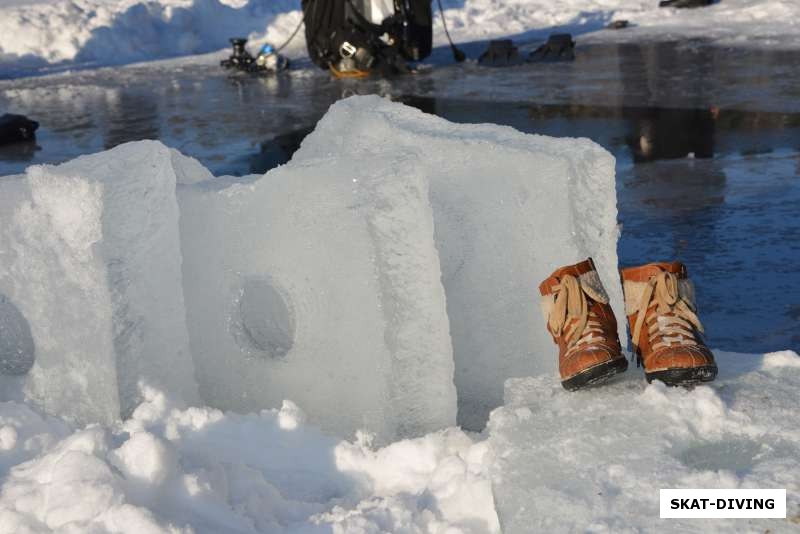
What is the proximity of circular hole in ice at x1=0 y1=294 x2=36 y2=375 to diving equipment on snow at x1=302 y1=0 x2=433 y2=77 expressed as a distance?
9162 millimetres

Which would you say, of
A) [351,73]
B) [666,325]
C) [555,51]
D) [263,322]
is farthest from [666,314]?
[555,51]

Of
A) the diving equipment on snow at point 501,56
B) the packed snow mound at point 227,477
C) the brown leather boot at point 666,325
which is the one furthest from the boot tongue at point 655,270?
the diving equipment on snow at point 501,56

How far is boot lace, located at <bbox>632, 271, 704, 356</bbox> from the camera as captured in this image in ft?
9.65

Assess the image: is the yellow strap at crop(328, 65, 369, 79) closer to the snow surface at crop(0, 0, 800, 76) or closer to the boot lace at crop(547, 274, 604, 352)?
the snow surface at crop(0, 0, 800, 76)

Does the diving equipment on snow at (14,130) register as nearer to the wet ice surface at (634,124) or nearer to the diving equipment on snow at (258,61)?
the wet ice surface at (634,124)

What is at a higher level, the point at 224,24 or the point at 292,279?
the point at 224,24

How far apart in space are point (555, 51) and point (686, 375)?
34.4 ft

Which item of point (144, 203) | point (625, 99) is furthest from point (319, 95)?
point (144, 203)

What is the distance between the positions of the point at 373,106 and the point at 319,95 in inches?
291

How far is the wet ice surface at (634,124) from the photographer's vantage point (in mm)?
4754

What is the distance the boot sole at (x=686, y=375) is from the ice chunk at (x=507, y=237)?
0.44 m

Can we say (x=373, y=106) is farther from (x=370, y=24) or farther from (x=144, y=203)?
(x=370, y=24)

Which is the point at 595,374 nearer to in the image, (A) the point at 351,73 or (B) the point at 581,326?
(B) the point at 581,326

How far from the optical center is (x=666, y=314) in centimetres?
299
